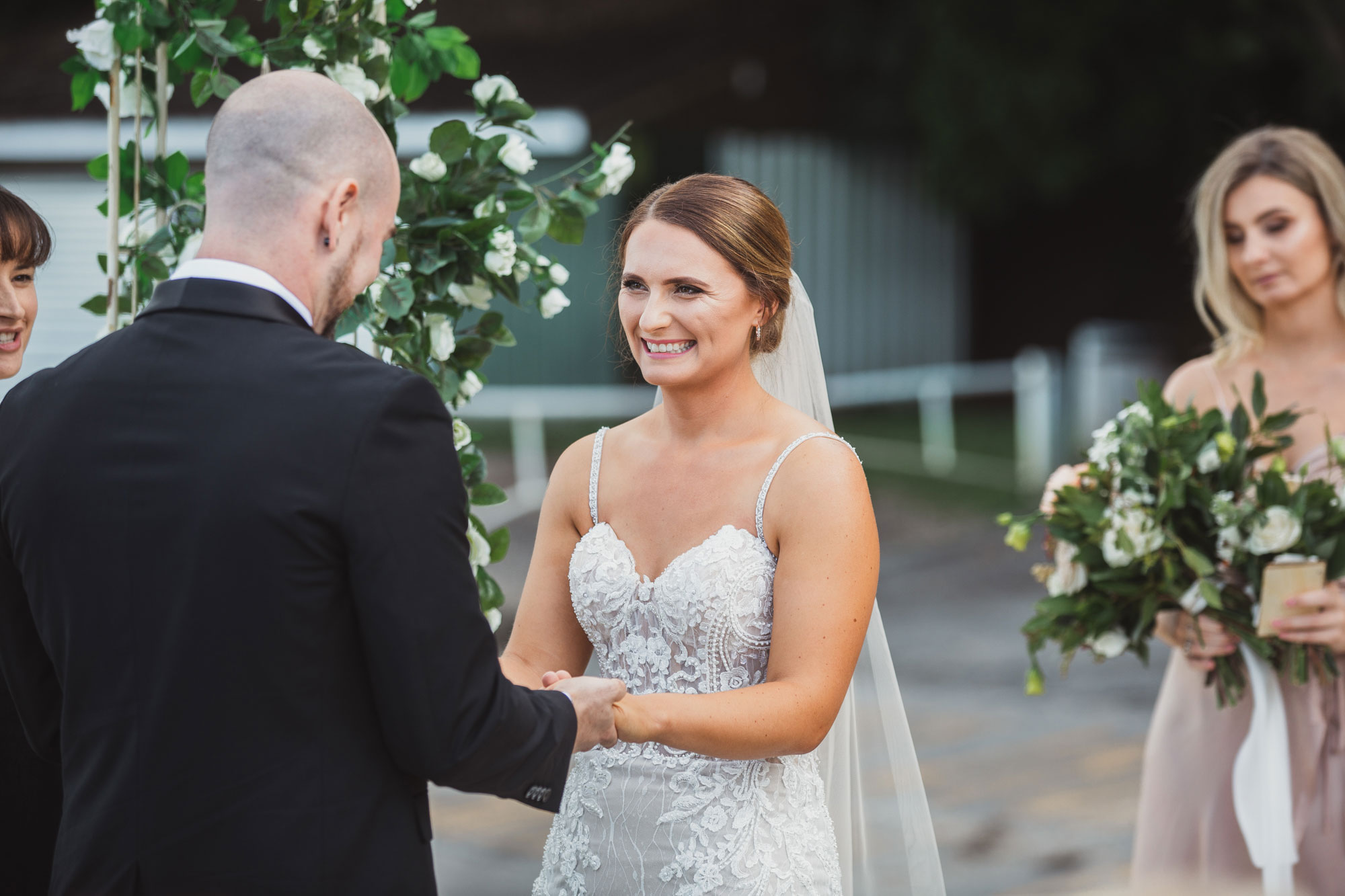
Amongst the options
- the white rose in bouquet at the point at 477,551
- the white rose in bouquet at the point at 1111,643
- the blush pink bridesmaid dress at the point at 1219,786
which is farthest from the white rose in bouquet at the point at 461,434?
the blush pink bridesmaid dress at the point at 1219,786

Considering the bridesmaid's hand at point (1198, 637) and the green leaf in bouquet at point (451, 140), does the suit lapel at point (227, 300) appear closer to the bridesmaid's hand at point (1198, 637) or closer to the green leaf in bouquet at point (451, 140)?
the green leaf in bouquet at point (451, 140)

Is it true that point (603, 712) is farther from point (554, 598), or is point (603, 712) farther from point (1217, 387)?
point (1217, 387)

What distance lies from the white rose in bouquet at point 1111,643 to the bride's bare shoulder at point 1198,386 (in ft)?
2.33

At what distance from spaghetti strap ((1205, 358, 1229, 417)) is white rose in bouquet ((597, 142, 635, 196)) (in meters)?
1.95

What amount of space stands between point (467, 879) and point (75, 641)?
3.26 meters

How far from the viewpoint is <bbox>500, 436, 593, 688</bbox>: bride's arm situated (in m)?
2.83

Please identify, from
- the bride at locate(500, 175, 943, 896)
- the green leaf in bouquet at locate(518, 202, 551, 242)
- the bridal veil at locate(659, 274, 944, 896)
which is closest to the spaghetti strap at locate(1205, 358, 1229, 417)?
the bridal veil at locate(659, 274, 944, 896)

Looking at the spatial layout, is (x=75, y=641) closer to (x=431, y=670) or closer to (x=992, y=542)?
(x=431, y=670)

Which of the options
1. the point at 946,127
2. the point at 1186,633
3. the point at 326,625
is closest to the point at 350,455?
the point at 326,625

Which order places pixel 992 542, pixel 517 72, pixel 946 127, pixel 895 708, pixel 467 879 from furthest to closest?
pixel 946 127 → pixel 517 72 → pixel 992 542 → pixel 467 879 → pixel 895 708

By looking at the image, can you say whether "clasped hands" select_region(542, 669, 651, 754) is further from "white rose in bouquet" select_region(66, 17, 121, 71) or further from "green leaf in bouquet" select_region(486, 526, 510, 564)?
"white rose in bouquet" select_region(66, 17, 121, 71)

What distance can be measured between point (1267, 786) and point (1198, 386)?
117 centimetres

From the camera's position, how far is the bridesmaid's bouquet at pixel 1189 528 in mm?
3428

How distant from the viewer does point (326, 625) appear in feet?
6.01
